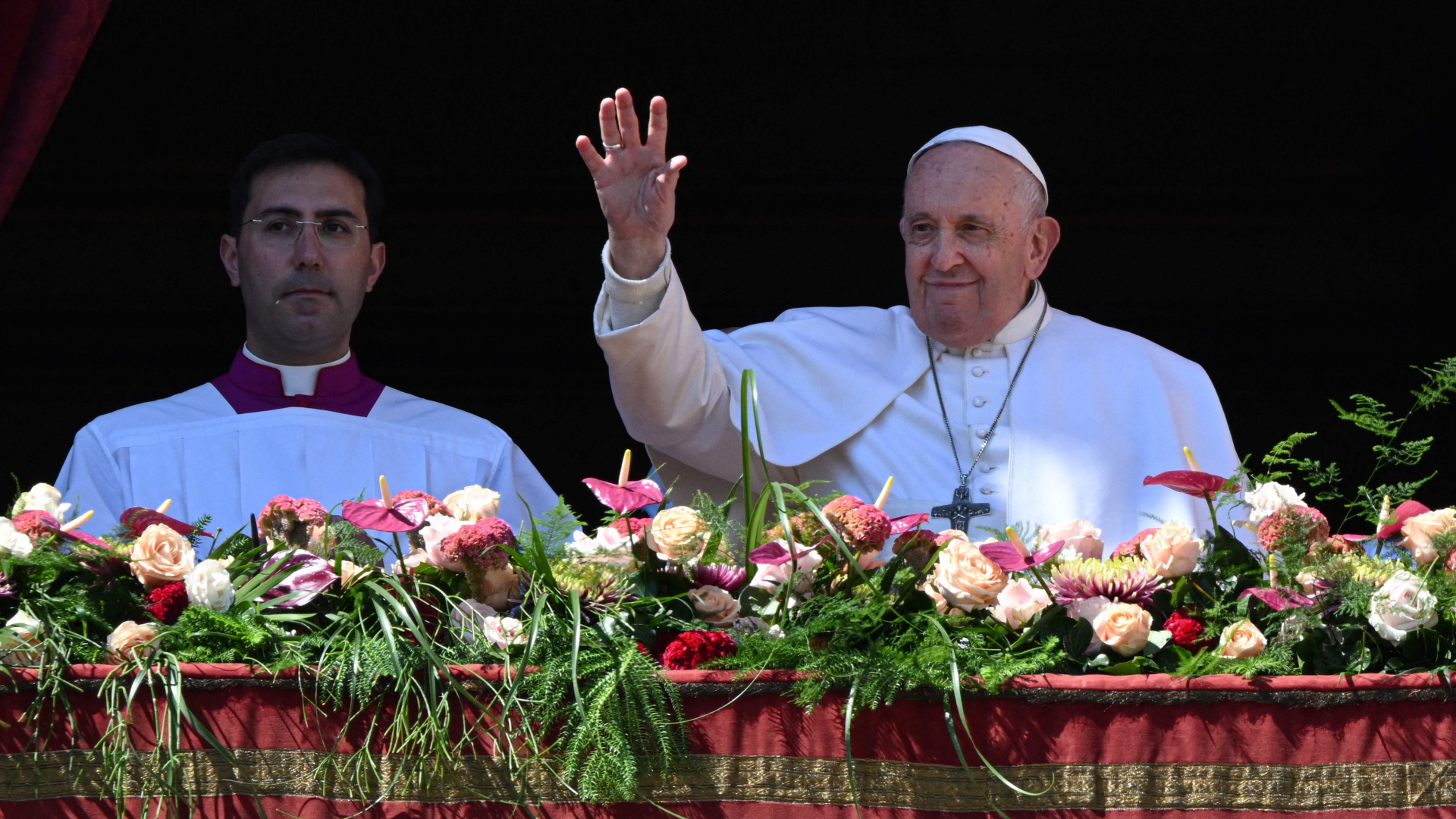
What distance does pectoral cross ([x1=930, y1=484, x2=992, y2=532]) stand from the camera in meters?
3.36

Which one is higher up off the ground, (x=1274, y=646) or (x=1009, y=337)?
(x=1009, y=337)

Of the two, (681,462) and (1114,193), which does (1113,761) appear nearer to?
(681,462)

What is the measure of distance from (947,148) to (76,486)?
1940 millimetres

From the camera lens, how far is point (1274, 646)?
2082 millimetres

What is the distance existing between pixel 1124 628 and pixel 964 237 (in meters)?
1.60

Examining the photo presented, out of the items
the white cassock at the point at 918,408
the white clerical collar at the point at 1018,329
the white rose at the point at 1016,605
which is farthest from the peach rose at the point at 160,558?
the white clerical collar at the point at 1018,329

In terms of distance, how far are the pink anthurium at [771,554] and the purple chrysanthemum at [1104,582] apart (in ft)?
1.08

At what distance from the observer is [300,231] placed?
383cm

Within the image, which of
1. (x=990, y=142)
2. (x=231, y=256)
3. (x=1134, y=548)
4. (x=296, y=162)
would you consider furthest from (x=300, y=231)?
(x=1134, y=548)

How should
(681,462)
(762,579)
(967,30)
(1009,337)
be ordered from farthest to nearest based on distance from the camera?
(967,30)
(1009,337)
(681,462)
(762,579)

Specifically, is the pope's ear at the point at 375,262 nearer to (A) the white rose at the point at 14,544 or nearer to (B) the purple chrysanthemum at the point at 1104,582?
(A) the white rose at the point at 14,544

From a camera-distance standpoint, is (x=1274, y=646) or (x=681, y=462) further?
(x=681, y=462)

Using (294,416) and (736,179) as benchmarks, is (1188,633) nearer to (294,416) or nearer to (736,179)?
(294,416)

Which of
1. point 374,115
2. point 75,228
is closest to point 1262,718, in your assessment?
point 374,115
